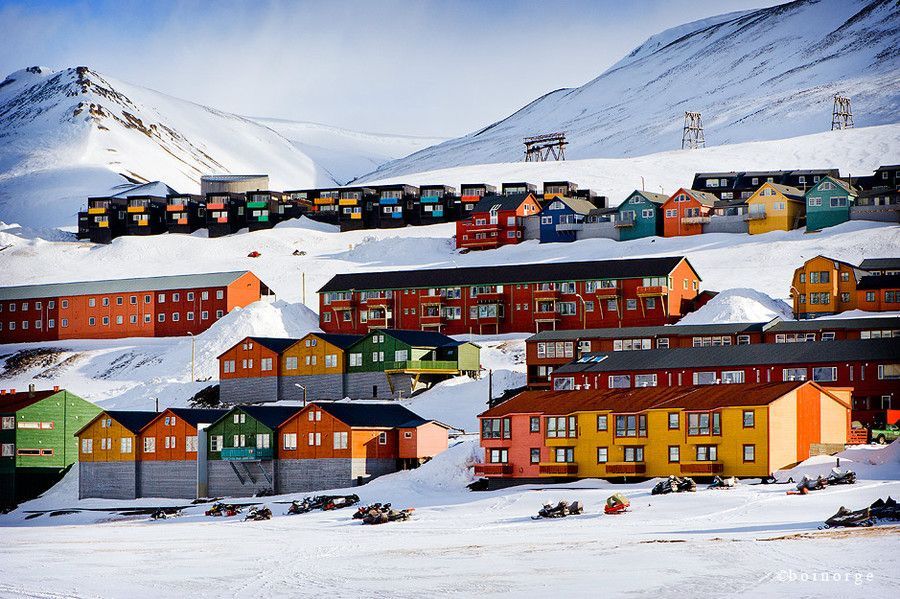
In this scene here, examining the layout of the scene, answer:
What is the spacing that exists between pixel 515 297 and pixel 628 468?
148 feet

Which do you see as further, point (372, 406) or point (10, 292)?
point (10, 292)

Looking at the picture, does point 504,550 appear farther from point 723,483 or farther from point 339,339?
point 339,339

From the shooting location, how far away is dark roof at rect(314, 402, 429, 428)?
8125cm

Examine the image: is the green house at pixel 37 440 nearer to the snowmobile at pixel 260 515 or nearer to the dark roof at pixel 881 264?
the snowmobile at pixel 260 515

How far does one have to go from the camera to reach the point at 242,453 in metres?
82.2

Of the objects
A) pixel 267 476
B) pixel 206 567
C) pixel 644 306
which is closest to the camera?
pixel 206 567

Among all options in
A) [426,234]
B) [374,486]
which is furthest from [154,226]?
[374,486]

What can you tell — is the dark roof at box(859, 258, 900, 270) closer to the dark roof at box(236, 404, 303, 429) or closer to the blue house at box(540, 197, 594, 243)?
the blue house at box(540, 197, 594, 243)

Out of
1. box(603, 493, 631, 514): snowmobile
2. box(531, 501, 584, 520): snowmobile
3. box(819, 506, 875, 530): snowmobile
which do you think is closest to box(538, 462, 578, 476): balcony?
box(531, 501, 584, 520): snowmobile

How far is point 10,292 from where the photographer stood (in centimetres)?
13625

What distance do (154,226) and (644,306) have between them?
80.8m

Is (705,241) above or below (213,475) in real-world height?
above

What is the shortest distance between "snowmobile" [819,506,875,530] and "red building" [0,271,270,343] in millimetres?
82315

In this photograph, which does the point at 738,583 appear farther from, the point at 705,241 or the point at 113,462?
the point at 705,241
